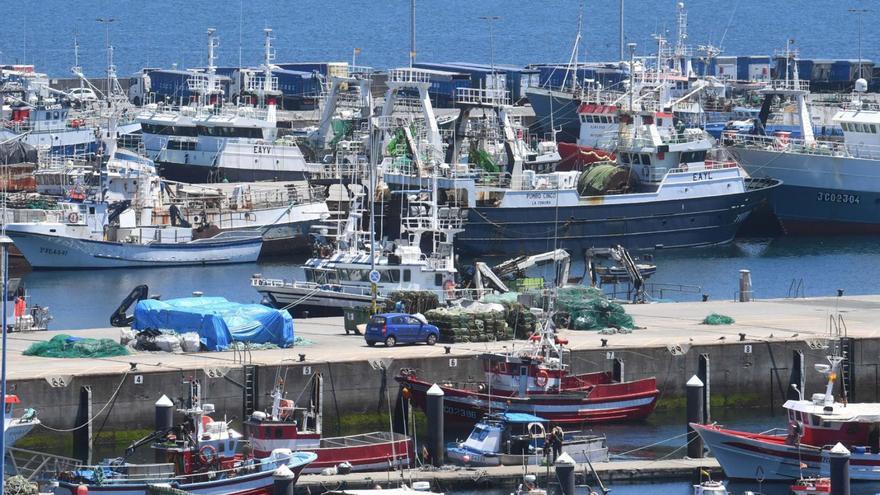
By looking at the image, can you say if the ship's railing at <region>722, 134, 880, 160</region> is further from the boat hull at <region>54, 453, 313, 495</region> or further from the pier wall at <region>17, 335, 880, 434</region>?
the boat hull at <region>54, 453, 313, 495</region>

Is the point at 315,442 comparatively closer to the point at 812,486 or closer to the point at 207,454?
the point at 207,454

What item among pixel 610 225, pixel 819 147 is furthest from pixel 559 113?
pixel 610 225

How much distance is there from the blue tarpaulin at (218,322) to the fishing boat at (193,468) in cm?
1052

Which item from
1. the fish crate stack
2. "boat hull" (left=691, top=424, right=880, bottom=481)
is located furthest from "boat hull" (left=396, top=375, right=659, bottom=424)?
"boat hull" (left=691, top=424, right=880, bottom=481)

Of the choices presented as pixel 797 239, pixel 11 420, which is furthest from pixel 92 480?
pixel 797 239

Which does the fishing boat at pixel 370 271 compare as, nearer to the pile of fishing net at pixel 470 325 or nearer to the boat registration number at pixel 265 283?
the boat registration number at pixel 265 283

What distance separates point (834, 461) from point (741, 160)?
58032 millimetres

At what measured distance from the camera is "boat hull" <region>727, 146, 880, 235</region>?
92.9 meters

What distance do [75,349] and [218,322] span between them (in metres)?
3.76

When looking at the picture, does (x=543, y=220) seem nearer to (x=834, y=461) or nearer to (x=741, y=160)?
(x=741, y=160)

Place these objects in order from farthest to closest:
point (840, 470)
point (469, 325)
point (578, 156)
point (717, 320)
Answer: point (578, 156)
point (717, 320)
point (469, 325)
point (840, 470)

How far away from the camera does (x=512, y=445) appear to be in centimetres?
4309

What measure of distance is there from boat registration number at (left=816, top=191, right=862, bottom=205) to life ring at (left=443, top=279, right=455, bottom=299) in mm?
37424

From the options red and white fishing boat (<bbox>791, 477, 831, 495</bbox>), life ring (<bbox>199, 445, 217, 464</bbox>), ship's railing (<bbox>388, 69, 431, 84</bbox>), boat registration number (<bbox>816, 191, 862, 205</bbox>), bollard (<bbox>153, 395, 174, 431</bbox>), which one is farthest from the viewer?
boat registration number (<bbox>816, 191, 862, 205</bbox>)
